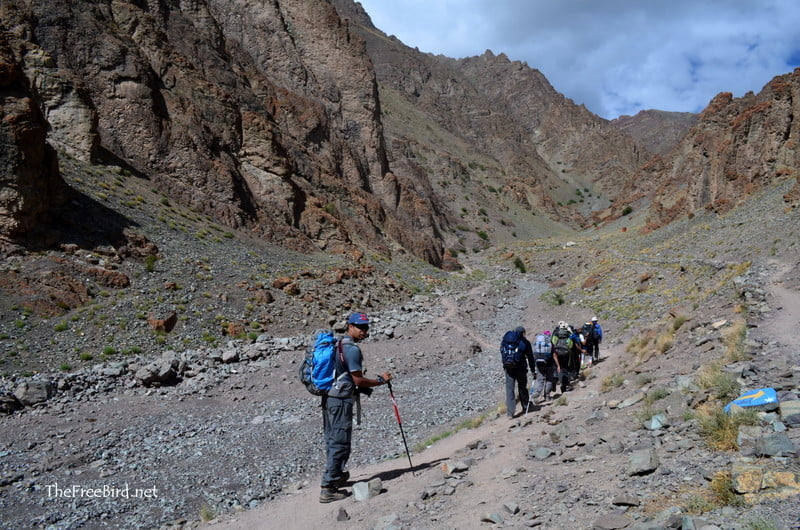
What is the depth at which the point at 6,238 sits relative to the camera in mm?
14922

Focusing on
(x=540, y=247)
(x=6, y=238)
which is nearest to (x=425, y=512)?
(x=6, y=238)

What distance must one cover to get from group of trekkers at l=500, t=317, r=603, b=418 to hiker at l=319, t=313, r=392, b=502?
372cm

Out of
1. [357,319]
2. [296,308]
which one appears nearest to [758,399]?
[357,319]

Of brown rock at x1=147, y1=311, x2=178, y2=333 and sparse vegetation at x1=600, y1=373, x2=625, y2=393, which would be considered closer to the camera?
sparse vegetation at x1=600, y1=373, x2=625, y2=393

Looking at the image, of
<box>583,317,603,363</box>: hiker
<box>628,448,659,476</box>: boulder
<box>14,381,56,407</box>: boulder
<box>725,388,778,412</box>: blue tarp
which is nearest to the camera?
<box>628,448,659,476</box>: boulder

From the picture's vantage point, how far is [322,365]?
19.4 feet

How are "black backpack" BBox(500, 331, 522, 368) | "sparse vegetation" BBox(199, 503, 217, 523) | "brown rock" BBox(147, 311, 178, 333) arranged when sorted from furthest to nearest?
"brown rock" BBox(147, 311, 178, 333) → "black backpack" BBox(500, 331, 522, 368) → "sparse vegetation" BBox(199, 503, 217, 523)

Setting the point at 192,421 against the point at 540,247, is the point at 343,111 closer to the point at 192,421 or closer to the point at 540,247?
the point at 540,247

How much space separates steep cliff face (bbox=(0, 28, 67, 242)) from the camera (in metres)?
15.2

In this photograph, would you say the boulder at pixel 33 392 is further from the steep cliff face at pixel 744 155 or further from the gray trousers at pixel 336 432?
the steep cliff face at pixel 744 155

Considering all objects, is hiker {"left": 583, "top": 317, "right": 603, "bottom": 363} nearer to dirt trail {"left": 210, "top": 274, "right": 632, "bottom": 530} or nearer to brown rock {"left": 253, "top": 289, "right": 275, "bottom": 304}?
dirt trail {"left": 210, "top": 274, "right": 632, "bottom": 530}

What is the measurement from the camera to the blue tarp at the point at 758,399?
A: 500 cm

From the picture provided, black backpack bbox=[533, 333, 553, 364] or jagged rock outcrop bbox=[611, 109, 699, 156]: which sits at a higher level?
jagged rock outcrop bbox=[611, 109, 699, 156]

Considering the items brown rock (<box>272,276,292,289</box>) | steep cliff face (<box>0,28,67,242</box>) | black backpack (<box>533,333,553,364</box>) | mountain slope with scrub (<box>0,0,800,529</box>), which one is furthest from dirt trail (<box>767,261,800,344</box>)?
steep cliff face (<box>0,28,67,242</box>)
